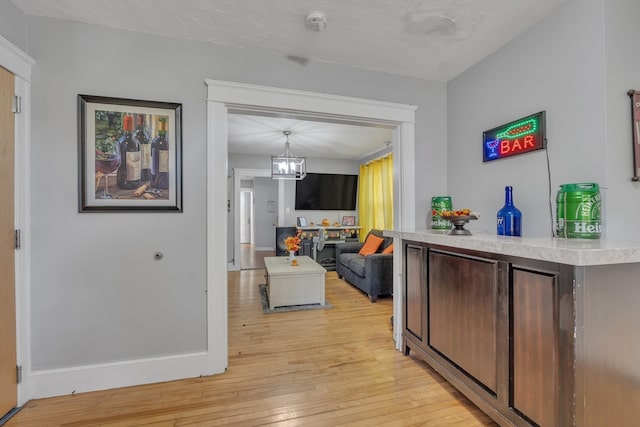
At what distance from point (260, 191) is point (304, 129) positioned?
474 cm

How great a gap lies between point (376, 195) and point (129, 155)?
14.6ft

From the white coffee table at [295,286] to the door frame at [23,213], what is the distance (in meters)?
2.05

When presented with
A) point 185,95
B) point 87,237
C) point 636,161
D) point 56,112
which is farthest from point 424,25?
point 87,237

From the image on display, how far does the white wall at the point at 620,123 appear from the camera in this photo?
1.42m

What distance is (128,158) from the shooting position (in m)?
1.85

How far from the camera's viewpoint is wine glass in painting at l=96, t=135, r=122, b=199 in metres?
1.82

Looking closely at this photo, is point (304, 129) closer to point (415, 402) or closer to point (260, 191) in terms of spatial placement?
point (415, 402)

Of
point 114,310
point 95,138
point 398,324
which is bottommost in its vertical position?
point 398,324

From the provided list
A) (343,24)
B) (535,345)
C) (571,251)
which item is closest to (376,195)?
(343,24)

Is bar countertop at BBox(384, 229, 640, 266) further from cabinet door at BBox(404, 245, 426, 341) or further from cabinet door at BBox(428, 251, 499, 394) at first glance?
cabinet door at BBox(404, 245, 426, 341)

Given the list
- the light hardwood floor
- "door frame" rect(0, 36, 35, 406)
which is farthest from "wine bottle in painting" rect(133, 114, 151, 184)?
the light hardwood floor

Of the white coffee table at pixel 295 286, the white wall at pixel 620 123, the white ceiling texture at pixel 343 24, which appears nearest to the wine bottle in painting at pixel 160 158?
the white ceiling texture at pixel 343 24

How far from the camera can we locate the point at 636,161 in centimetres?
144

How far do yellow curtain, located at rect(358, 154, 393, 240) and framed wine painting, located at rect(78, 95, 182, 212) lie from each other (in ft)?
12.5
